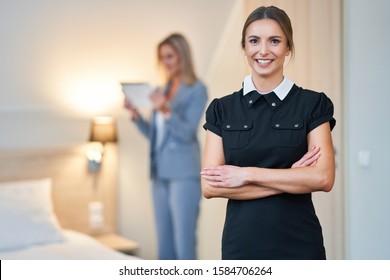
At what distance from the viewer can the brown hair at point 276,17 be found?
2.13 metres

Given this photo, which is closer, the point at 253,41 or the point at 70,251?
the point at 253,41

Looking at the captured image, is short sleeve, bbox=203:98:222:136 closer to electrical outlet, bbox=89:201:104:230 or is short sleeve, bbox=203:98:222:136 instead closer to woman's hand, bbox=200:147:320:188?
woman's hand, bbox=200:147:320:188

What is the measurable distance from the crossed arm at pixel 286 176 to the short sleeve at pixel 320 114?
2cm

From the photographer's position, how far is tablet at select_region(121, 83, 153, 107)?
287cm

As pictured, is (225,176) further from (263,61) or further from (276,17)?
(276,17)

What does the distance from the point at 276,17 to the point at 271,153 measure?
0.43 metres

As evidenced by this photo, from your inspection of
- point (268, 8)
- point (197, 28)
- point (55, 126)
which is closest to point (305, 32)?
point (268, 8)

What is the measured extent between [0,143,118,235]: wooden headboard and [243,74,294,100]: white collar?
0.92 m

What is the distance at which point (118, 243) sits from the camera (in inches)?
115

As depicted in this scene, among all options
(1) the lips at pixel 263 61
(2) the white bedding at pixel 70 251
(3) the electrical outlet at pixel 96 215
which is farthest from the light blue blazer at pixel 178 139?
(1) the lips at pixel 263 61

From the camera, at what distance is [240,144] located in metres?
2.10

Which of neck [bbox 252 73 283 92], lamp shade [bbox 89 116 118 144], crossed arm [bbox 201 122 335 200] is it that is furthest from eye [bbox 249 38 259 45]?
lamp shade [bbox 89 116 118 144]

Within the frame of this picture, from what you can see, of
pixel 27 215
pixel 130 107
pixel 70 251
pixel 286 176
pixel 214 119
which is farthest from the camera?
pixel 130 107

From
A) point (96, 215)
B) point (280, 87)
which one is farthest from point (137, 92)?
point (280, 87)
